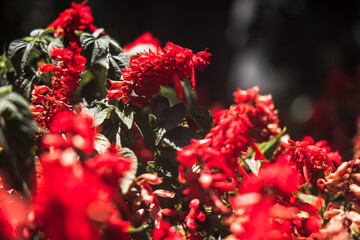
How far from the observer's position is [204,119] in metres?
0.76

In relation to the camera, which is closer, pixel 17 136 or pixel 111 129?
pixel 17 136

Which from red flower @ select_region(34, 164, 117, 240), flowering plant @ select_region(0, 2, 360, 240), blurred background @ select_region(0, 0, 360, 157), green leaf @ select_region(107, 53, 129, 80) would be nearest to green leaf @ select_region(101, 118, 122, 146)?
flowering plant @ select_region(0, 2, 360, 240)

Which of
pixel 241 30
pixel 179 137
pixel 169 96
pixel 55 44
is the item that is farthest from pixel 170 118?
pixel 241 30

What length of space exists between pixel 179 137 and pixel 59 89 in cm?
27

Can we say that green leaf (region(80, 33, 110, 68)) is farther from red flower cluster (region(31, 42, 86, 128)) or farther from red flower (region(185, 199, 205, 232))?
red flower (region(185, 199, 205, 232))

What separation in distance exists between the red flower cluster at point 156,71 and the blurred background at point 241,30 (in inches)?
84.9

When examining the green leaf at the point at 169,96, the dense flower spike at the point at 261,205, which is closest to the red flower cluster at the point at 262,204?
the dense flower spike at the point at 261,205

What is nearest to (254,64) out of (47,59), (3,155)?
(47,59)

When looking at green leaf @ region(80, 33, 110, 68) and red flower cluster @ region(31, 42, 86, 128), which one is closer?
red flower cluster @ region(31, 42, 86, 128)

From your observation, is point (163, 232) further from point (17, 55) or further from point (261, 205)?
point (17, 55)

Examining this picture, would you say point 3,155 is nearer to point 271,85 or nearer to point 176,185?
point 176,185

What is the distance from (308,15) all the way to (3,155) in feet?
10.1

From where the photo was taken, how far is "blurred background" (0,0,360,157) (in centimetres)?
314

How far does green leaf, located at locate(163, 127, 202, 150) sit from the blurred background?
2.15 m
